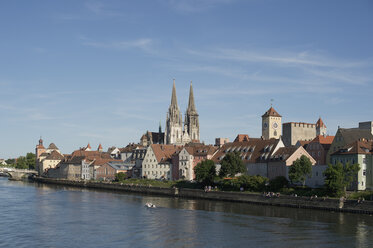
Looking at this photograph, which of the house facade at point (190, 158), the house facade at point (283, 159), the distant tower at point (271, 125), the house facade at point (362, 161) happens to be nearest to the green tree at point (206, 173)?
the house facade at point (283, 159)

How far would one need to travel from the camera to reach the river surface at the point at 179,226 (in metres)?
49.0

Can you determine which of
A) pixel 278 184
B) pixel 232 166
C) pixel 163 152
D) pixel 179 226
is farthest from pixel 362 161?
pixel 163 152

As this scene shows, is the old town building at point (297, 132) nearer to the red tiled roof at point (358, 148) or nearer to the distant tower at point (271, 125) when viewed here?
the distant tower at point (271, 125)

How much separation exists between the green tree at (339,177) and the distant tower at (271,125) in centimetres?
6473

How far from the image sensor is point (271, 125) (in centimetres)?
14075

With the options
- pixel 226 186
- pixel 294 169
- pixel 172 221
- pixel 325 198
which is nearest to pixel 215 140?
pixel 226 186

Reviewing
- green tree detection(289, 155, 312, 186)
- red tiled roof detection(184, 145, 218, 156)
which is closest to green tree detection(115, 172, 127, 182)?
red tiled roof detection(184, 145, 218, 156)

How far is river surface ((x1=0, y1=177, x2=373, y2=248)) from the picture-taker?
48969 millimetres

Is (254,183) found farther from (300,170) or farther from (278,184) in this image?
(300,170)

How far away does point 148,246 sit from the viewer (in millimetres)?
46969

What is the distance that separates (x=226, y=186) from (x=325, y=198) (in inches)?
953

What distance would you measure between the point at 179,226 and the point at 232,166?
132ft

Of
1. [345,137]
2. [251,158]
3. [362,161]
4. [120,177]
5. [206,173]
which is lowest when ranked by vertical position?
[120,177]

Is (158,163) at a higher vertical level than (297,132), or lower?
lower
